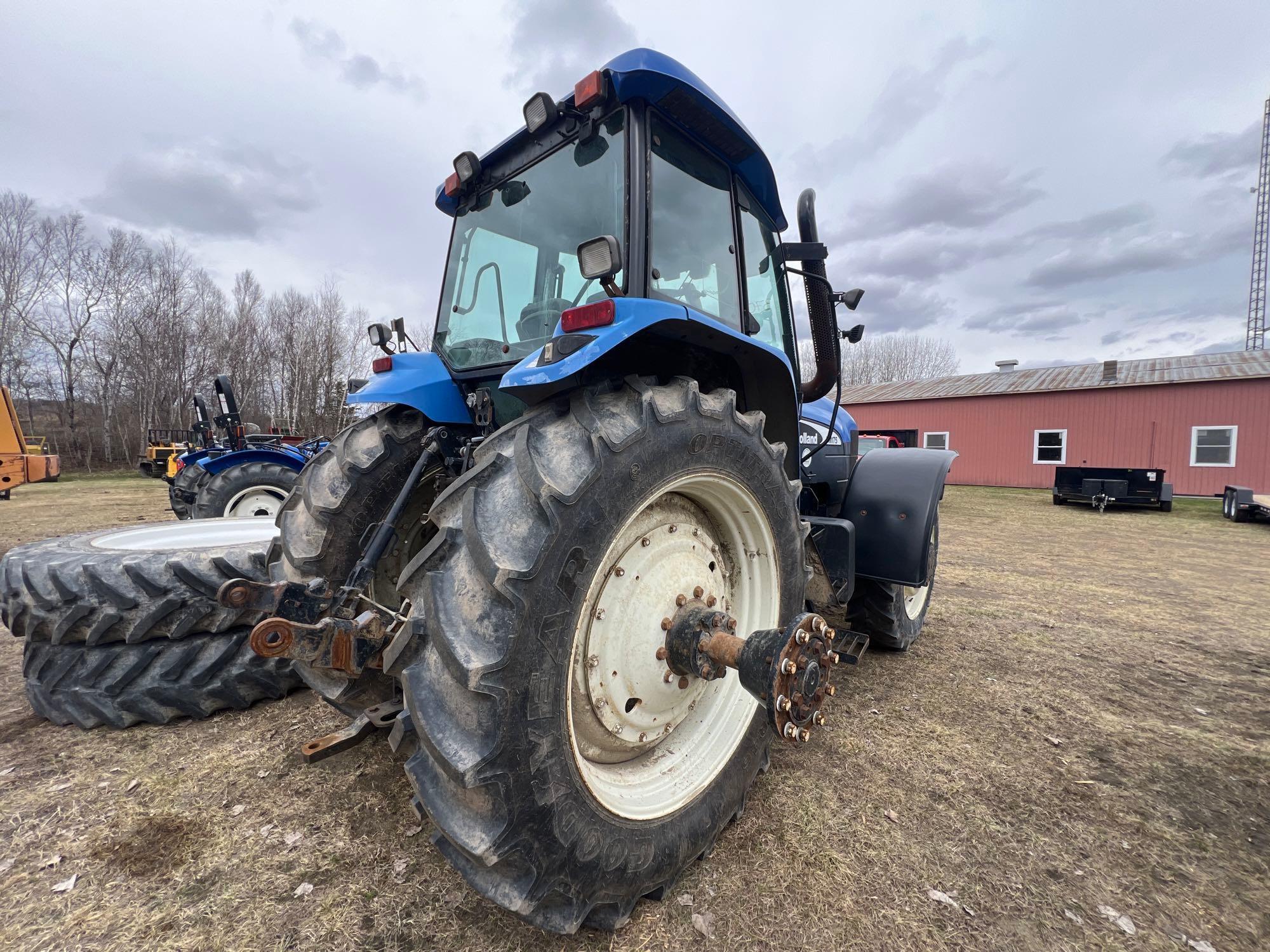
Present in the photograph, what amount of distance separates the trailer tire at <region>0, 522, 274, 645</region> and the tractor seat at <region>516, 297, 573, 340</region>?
1.67 meters

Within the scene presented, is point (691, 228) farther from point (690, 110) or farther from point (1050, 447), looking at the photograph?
point (1050, 447)

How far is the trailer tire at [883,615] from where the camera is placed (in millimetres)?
3408

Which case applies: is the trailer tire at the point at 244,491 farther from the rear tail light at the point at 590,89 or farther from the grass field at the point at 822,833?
the rear tail light at the point at 590,89

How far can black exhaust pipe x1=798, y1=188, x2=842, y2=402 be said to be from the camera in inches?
104

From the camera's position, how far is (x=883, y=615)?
3420 mm

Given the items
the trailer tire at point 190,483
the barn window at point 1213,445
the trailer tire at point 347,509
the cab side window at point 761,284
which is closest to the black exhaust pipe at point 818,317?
the cab side window at point 761,284

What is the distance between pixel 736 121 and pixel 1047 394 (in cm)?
2139

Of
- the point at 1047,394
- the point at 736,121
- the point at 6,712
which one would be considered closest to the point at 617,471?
the point at 736,121

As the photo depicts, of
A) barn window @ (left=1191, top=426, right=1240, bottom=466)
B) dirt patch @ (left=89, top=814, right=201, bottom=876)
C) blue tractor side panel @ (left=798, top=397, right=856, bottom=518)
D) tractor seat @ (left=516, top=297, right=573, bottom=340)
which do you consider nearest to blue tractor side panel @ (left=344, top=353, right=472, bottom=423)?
tractor seat @ (left=516, top=297, right=573, bottom=340)

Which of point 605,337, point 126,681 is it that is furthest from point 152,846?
point 605,337

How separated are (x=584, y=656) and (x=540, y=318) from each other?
1.44 m

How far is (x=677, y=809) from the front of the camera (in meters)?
1.67

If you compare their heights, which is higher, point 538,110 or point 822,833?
point 538,110

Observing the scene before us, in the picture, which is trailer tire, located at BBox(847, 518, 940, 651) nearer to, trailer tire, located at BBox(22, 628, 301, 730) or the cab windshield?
the cab windshield
